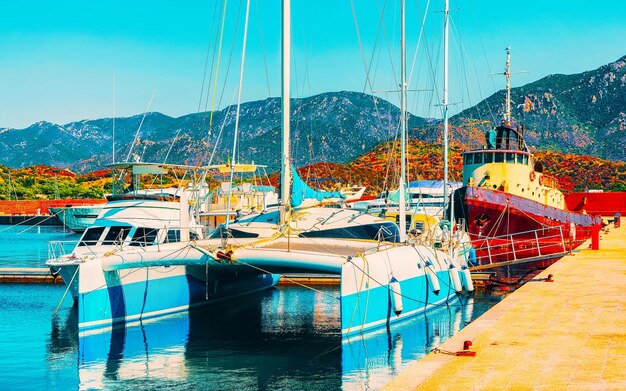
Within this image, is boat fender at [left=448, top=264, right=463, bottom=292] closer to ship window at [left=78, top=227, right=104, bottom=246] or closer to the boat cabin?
ship window at [left=78, top=227, right=104, bottom=246]

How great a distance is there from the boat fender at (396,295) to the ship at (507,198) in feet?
74.7

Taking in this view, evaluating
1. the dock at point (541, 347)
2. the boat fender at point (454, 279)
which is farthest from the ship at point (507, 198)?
the dock at point (541, 347)

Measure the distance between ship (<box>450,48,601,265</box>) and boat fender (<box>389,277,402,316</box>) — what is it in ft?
74.7

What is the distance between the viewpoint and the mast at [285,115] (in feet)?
80.4

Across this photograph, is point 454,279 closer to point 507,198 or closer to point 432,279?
point 432,279

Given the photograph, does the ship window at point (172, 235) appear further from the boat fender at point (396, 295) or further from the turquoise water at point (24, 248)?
the boat fender at point (396, 295)

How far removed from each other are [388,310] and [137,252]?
6.81 metres

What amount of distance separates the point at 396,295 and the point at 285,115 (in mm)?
6989

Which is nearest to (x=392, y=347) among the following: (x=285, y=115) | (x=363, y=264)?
(x=363, y=264)

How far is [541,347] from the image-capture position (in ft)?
45.0

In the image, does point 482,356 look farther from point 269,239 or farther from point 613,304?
point 269,239

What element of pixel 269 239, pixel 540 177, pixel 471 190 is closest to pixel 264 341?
pixel 269 239

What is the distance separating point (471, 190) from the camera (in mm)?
44125

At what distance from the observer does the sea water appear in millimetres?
17000
